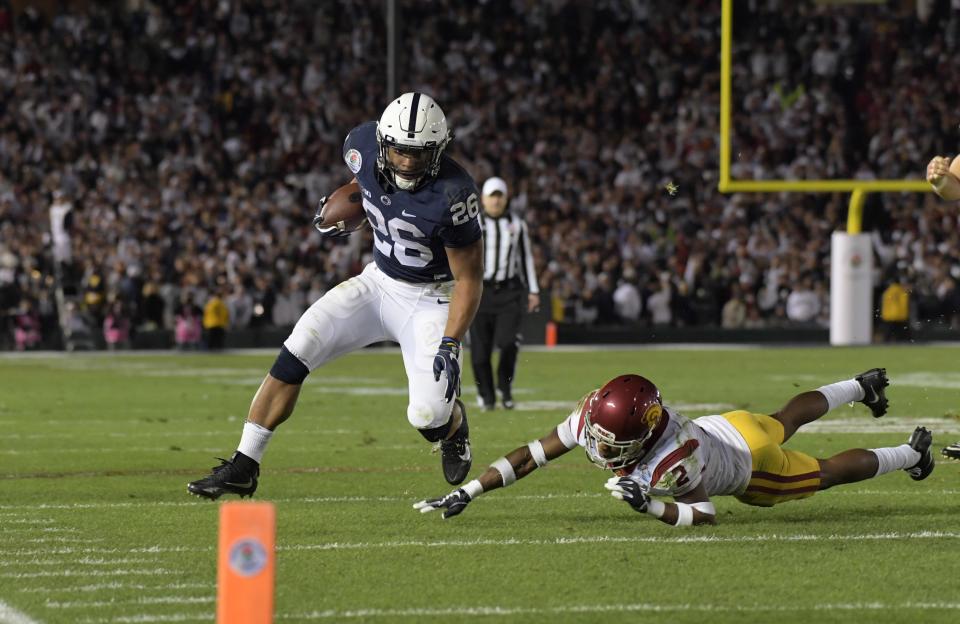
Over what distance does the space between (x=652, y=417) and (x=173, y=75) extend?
69.8 ft

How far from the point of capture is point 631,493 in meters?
5.95

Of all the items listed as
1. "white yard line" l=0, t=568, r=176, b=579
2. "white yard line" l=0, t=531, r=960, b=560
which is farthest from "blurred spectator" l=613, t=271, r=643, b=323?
"white yard line" l=0, t=568, r=176, b=579

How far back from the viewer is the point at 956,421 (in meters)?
11.2

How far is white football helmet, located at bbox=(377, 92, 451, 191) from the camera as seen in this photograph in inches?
278

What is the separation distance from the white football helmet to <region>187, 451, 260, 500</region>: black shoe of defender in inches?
51.6

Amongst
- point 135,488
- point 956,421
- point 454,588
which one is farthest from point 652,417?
point 956,421

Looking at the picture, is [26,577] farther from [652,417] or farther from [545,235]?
[545,235]

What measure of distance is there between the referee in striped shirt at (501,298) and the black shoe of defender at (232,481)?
548cm

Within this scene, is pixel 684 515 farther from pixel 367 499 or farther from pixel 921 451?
pixel 367 499

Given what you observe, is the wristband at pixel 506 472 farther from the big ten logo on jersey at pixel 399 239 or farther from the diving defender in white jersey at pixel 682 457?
the big ten logo on jersey at pixel 399 239

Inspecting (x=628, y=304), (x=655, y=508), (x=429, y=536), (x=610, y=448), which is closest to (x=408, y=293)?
(x=429, y=536)

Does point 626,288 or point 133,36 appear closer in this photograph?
point 626,288

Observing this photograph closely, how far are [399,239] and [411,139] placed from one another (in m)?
0.52

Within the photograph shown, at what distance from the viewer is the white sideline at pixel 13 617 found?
15.9ft
